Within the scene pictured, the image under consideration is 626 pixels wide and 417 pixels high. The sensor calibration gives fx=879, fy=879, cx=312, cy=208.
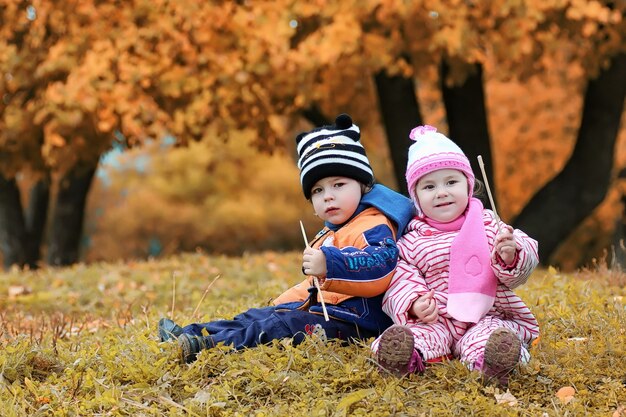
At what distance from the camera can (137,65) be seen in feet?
32.8

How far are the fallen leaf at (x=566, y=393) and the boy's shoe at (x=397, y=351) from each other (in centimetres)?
59

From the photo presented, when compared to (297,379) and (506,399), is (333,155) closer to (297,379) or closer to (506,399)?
(297,379)

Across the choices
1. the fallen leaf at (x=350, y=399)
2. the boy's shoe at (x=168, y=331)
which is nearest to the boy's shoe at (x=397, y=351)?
the fallen leaf at (x=350, y=399)

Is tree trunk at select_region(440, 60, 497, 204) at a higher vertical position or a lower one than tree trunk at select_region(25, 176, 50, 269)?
higher

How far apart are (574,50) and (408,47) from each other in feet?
7.31

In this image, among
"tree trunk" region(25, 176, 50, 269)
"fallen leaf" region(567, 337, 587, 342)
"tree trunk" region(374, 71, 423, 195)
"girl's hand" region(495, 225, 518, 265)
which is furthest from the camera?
"tree trunk" region(25, 176, 50, 269)

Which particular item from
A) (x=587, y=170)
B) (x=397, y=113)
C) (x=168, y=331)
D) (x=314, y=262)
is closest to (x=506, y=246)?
(x=314, y=262)

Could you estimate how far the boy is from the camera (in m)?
3.98

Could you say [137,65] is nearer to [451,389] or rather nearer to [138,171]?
[451,389]

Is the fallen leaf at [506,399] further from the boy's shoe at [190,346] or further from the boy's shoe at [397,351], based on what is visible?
the boy's shoe at [190,346]

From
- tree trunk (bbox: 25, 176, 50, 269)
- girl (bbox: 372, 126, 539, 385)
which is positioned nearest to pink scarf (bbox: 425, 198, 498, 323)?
girl (bbox: 372, 126, 539, 385)

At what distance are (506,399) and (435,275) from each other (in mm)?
703

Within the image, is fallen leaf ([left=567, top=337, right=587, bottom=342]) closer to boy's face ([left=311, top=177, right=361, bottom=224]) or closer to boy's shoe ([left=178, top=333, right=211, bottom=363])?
boy's face ([left=311, top=177, right=361, bottom=224])

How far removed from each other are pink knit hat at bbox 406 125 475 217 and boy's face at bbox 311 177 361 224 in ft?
0.87
